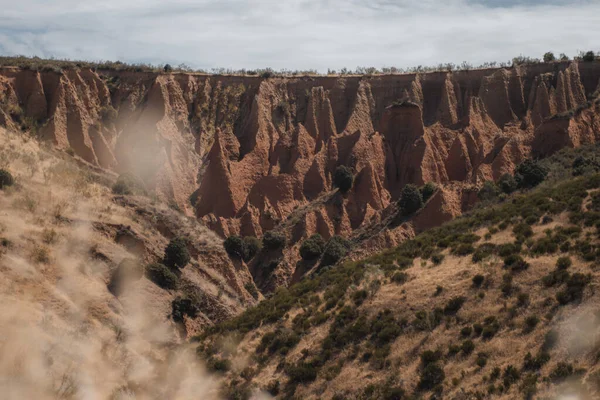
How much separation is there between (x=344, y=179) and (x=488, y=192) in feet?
42.7

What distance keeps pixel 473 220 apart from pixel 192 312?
13461 mm

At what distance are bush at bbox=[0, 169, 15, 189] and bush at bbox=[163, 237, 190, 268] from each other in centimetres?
740

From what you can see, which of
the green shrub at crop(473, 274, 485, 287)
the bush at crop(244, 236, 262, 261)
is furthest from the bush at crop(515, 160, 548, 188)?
the green shrub at crop(473, 274, 485, 287)

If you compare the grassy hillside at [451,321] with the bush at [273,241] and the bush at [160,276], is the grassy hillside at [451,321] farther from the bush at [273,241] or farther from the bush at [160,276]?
the bush at [273,241]

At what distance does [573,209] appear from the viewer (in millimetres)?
31078

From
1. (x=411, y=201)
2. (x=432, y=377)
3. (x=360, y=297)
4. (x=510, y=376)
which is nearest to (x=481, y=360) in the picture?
(x=510, y=376)

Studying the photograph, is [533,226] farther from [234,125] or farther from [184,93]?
[184,93]

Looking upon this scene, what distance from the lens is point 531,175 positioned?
44812mm

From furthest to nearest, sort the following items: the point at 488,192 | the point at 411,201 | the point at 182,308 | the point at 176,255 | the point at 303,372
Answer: the point at 411,201
the point at 488,192
the point at 176,255
the point at 182,308
the point at 303,372

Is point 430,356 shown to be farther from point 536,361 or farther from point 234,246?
point 234,246

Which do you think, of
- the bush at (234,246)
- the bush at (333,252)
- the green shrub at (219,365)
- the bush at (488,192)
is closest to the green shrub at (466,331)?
the green shrub at (219,365)

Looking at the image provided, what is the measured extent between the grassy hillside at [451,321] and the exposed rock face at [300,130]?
1657 cm

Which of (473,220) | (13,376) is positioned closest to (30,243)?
(13,376)

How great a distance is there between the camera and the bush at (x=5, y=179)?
32188 mm
